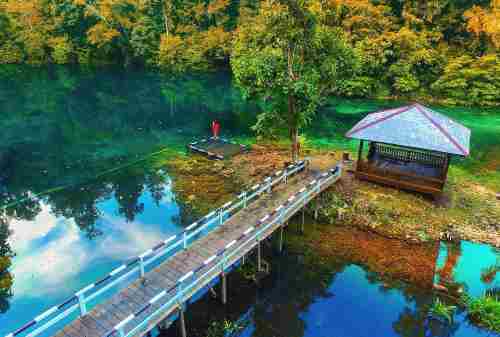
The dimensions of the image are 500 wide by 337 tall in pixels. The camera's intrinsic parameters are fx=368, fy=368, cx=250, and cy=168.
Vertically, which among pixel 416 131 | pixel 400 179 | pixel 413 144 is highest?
pixel 416 131

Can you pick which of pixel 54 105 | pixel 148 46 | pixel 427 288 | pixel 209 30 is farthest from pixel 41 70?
pixel 427 288

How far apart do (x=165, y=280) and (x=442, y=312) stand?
11.1m

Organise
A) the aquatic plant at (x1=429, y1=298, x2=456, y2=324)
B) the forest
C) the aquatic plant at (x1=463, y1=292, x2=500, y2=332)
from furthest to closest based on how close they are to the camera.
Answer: the forest
the aquatic plant at (x1=429, y1=298, x2=456, y2=324)
the aquatic plant at (x1=463, y1=292, x2=500, y2=332)

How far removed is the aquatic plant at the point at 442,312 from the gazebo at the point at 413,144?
8.28m

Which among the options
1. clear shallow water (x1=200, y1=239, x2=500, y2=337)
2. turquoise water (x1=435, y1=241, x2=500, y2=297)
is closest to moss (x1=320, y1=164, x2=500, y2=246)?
turquoise water (x1=435, y1=241, x2=500, y2=297)

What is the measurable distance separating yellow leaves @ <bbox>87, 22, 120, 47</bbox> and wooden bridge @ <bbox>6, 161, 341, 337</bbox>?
64770mm

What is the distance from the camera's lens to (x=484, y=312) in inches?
582

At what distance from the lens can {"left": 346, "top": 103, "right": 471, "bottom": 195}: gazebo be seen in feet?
69.1

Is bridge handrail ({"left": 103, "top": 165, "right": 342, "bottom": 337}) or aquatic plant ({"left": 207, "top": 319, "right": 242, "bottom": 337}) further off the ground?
bridge handrail ({"left": 103, "top": 165, "right": 342, "bottom": 337})

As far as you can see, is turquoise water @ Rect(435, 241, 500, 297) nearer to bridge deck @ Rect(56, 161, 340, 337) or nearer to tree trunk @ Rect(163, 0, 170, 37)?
bridge deck @ Rect(56, 161, 340, 337)

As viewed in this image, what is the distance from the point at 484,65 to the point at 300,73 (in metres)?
38.6

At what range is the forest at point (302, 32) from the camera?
79.6 feet

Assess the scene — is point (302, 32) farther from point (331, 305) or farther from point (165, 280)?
point (165, 280)

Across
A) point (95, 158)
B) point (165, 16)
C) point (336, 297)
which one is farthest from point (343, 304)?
point (165, 16)
